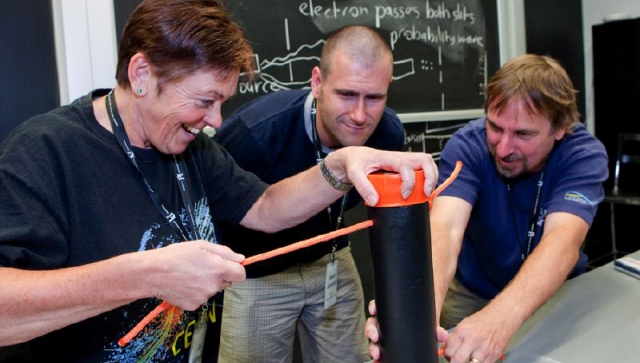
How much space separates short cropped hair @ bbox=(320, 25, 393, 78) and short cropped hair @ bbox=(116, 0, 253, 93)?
2.50 ft

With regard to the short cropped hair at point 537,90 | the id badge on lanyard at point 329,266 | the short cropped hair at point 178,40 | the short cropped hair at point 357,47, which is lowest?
the id badge on lanyard at point 329,266

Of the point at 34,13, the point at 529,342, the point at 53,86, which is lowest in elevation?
the point at 529,342

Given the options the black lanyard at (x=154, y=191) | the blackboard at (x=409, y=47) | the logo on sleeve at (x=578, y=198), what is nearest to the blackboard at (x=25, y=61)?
the blackboard at (x=409, y=47)

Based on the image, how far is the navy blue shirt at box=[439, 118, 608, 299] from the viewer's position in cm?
177

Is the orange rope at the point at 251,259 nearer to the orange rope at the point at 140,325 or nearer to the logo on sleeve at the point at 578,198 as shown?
the orange rope at the point at 140,325

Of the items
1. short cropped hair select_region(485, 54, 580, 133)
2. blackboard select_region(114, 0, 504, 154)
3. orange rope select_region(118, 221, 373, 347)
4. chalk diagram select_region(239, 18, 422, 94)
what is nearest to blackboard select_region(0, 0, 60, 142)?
blackboard select_region(114, 0, 504, 154)

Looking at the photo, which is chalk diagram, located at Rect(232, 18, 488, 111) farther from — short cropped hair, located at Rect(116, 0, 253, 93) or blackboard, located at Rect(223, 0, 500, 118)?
short cropped hair, located at Rect(116, 0, 253, 93)

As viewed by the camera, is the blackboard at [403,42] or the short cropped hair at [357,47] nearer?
the short cropped hair at [357,47]

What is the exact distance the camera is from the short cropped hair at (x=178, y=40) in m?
1.12

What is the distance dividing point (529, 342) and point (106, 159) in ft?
3.33

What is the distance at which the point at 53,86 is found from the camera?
1.97 metres

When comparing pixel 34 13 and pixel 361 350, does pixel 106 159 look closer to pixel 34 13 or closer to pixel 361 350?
pixel 34 13

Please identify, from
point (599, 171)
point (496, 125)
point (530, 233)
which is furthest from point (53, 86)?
point (599, 171)

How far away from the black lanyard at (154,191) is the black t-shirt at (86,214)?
11mm
